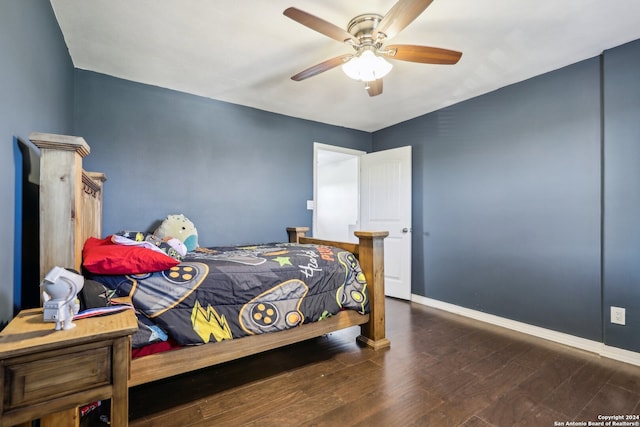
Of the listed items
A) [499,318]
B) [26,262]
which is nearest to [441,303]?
[499,318]

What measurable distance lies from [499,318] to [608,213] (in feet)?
4.30

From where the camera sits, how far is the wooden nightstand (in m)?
0.93

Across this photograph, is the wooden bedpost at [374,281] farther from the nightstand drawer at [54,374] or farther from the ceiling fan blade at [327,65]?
the nightstand drawer at [54,374]

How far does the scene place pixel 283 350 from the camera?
2.33 m

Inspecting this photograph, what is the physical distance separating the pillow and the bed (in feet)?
0.22

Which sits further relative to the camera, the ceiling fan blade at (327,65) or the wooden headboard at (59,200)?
the ceiling fan blade at (327,65)

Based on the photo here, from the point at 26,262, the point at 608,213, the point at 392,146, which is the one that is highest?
the point at 392,146

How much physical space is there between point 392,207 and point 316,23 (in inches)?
104

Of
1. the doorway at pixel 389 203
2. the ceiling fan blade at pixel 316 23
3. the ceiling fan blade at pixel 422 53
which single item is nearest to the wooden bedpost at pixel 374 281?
the ceiling fan blade at pixel 422 53

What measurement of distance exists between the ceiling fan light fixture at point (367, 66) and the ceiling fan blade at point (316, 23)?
0.38 feet

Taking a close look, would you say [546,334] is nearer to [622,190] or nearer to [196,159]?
[622,190]

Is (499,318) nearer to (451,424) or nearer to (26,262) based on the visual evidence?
(451,424)

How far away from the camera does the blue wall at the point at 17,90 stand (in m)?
1.21

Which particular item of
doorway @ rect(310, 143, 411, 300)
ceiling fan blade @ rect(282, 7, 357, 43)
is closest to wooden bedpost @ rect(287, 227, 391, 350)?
ceiling fan blade @ rect(282, 7, 357, 43)
